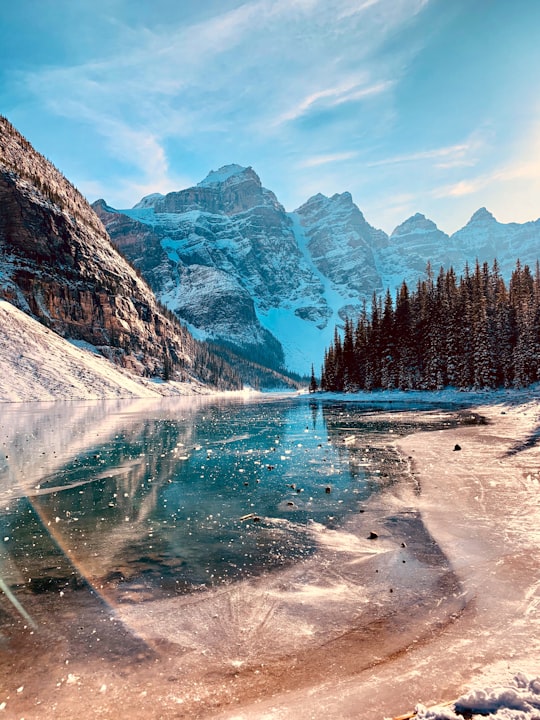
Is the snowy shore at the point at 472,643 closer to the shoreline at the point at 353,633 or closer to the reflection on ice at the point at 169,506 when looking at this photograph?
the shoreline at the point at 353,633

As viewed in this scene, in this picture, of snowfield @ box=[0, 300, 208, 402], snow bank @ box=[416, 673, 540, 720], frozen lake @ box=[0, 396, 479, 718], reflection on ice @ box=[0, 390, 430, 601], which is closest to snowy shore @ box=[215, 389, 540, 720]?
snow bank @ box=[416, 673, 540, 720]

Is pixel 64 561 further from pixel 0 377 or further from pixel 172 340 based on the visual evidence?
pixel 172 340

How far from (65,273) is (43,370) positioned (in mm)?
59650

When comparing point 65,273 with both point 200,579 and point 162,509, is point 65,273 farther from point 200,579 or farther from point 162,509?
point 200,579

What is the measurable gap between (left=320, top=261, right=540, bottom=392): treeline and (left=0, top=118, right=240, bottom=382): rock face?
75991 mm

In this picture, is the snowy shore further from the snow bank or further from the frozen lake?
the frozen lake

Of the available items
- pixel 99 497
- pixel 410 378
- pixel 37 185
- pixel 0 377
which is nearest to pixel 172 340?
pixel 37 185

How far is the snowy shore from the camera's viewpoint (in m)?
4.09

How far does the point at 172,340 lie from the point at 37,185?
2767 inches

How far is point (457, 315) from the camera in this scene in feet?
215

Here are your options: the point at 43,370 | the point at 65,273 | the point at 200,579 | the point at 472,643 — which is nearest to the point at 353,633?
the point at 472,643

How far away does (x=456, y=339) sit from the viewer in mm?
63000

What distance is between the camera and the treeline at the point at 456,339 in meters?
55.5

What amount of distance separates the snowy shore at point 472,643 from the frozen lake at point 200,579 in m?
0.33
